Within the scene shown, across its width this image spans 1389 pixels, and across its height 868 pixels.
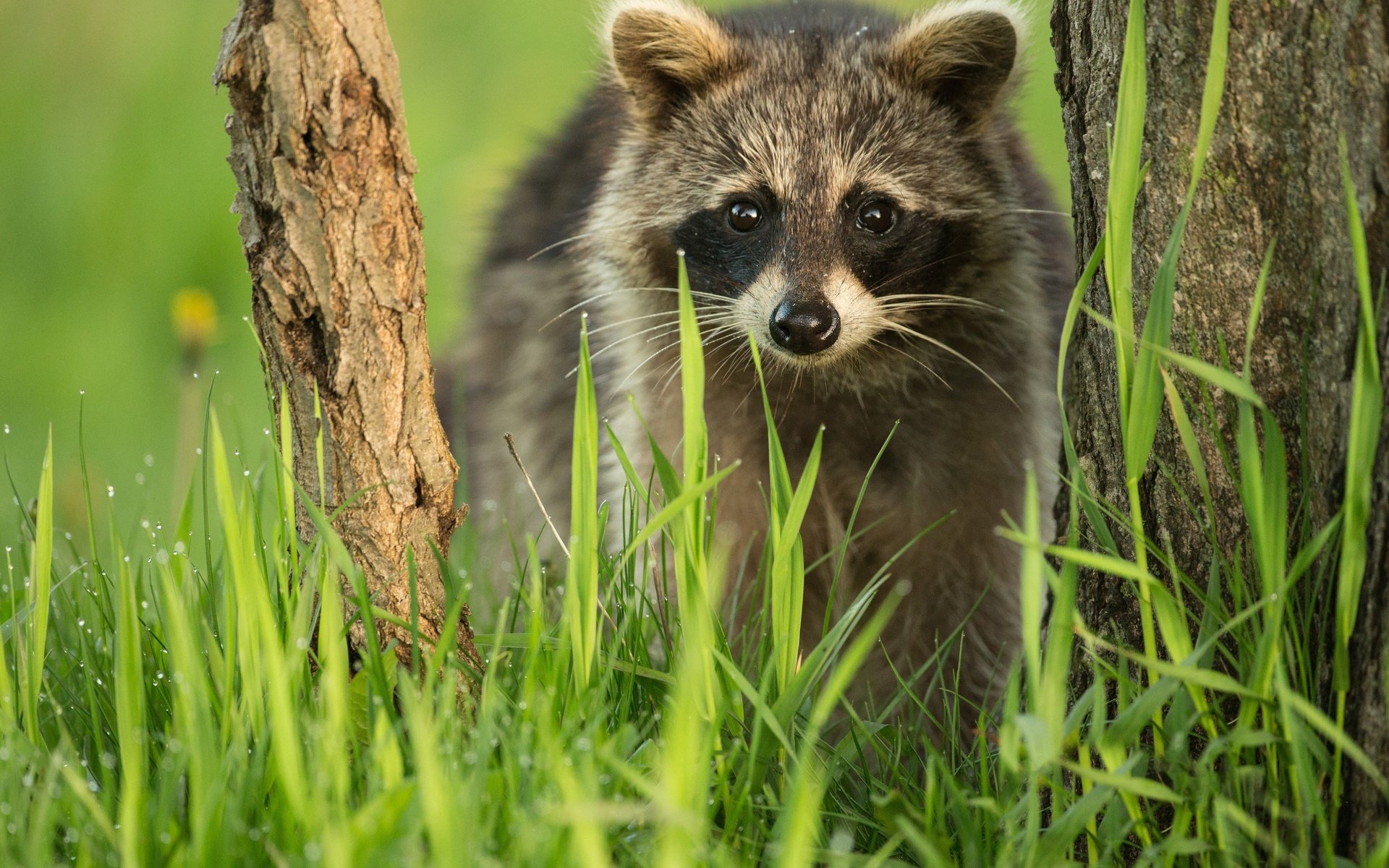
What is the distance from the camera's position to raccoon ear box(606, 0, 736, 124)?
2.77 meters

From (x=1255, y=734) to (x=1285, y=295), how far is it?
0.48 m

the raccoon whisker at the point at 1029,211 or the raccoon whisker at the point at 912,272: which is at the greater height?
the raccoon whisker at the point at 1029,211

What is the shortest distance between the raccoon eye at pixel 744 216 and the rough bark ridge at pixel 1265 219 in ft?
3.34

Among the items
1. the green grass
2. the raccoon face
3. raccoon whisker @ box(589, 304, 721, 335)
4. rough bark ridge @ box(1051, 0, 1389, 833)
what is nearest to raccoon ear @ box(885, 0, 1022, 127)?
the raccoon face

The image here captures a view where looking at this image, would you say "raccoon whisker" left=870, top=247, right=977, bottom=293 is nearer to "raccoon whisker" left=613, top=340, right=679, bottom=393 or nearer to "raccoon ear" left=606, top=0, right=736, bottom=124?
"raccoon whisker" left=613, top=340, right=679, bottom=393

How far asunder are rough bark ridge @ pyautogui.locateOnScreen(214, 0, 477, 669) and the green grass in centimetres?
8

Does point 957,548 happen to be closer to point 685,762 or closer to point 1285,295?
point 1285,295

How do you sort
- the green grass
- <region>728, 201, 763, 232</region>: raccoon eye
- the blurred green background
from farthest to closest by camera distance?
the blurred green background < <region>728, 201, 763, 232</region>: raccoon eye < the green grass

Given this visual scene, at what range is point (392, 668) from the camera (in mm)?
1695

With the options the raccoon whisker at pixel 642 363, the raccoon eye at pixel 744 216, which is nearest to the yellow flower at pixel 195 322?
the raccoon whisker at pixel 642 363

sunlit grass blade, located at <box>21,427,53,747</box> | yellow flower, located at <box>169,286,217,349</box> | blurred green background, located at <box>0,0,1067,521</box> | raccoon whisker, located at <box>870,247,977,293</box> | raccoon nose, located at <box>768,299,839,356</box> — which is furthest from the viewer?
blurred green background, located at <box>0,0,1067,521</box>

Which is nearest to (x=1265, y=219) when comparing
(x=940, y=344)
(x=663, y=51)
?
(x=940, y=344)

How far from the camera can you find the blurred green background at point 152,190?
438 centimetres

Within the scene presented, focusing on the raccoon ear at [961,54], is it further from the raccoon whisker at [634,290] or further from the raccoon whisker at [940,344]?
the raccoon whisker at [634,290]
